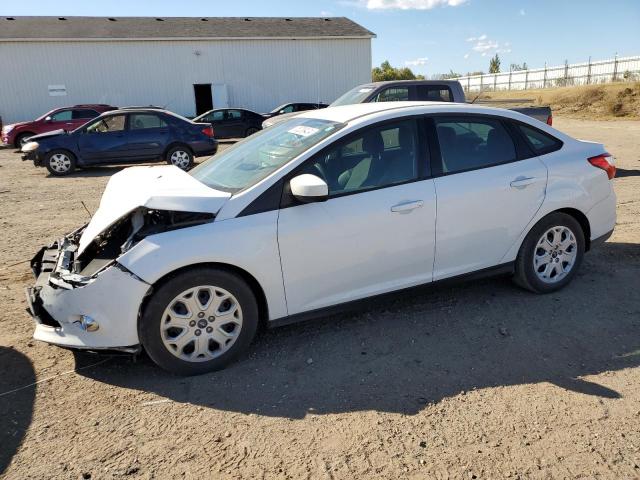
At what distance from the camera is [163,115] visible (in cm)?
1345

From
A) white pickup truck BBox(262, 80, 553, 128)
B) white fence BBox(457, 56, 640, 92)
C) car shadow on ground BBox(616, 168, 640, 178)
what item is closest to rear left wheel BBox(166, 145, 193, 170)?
white pickup truck BBox(262, 80, 553, 128)

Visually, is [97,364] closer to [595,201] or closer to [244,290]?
[244,290]

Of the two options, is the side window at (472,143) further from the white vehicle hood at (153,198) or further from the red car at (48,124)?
the red car at (48,124)

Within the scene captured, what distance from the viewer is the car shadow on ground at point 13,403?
2748 millimetres

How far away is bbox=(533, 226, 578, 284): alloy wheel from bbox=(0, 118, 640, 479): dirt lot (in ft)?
0.67

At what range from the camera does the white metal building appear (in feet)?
89.5

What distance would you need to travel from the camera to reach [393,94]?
9930mm

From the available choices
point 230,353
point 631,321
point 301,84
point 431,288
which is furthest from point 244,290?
point 301,84

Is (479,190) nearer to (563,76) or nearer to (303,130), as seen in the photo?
(303,130)

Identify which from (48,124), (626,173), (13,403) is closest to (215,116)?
(48,124)

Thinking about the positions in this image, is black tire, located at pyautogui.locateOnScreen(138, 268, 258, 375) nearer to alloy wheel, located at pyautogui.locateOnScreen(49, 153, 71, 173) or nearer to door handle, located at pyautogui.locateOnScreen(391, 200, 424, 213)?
door handle, located at pyautogui.locateOnScreen(391, 200, 424, 213)

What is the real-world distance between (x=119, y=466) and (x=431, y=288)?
249 centimetres

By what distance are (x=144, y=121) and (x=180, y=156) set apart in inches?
49.1

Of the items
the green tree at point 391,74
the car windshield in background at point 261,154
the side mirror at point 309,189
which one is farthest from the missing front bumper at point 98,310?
the green tree at point 391,74
